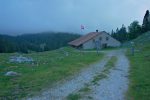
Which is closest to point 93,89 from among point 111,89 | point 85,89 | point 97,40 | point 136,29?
point 85,89

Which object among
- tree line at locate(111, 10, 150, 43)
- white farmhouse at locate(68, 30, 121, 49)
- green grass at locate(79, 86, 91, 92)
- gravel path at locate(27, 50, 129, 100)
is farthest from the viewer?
tree line at locate(111, 10, 150, 43)

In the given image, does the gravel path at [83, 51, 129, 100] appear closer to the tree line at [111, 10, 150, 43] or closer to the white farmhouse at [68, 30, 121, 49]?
the white farmhouse at [68, 30, 121, 49]

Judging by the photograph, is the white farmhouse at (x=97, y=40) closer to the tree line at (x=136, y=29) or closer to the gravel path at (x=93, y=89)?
the tree line at (x=136, y=29)

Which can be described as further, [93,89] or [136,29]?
[136,29]

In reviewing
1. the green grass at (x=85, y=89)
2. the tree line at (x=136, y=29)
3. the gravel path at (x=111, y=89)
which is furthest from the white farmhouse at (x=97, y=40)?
the green grass at (x=85, y=89)

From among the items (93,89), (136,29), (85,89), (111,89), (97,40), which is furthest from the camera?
(136,29)

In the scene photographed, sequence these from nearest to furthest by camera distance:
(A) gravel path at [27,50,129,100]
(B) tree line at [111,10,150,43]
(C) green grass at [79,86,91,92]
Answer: (A) gravel path at [27,50,129,100]
(C) green grass at [79,86,91,92]
(B) tree line at [111,10,150,43]

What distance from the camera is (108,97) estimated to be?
18891 mm

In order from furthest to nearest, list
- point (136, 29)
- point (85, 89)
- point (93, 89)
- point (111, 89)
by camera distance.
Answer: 1. point (136, 29)
2. point (111, 89)
3. point (93, 89)
4. point (85, 89)

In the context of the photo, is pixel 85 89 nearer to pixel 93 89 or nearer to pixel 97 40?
pixel 93 89

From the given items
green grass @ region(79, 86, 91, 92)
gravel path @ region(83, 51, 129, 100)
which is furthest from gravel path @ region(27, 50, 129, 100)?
green grass @ region(79, 86, 91, 92)

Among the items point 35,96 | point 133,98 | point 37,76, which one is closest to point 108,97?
point 133,98

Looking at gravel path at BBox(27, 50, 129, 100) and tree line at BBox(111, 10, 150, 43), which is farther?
tree line at BBox(111, 10, 150, 43)

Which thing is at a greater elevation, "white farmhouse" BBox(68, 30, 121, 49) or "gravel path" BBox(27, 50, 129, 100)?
"white farmhouse" BBox(68, 30, 121, 49)
